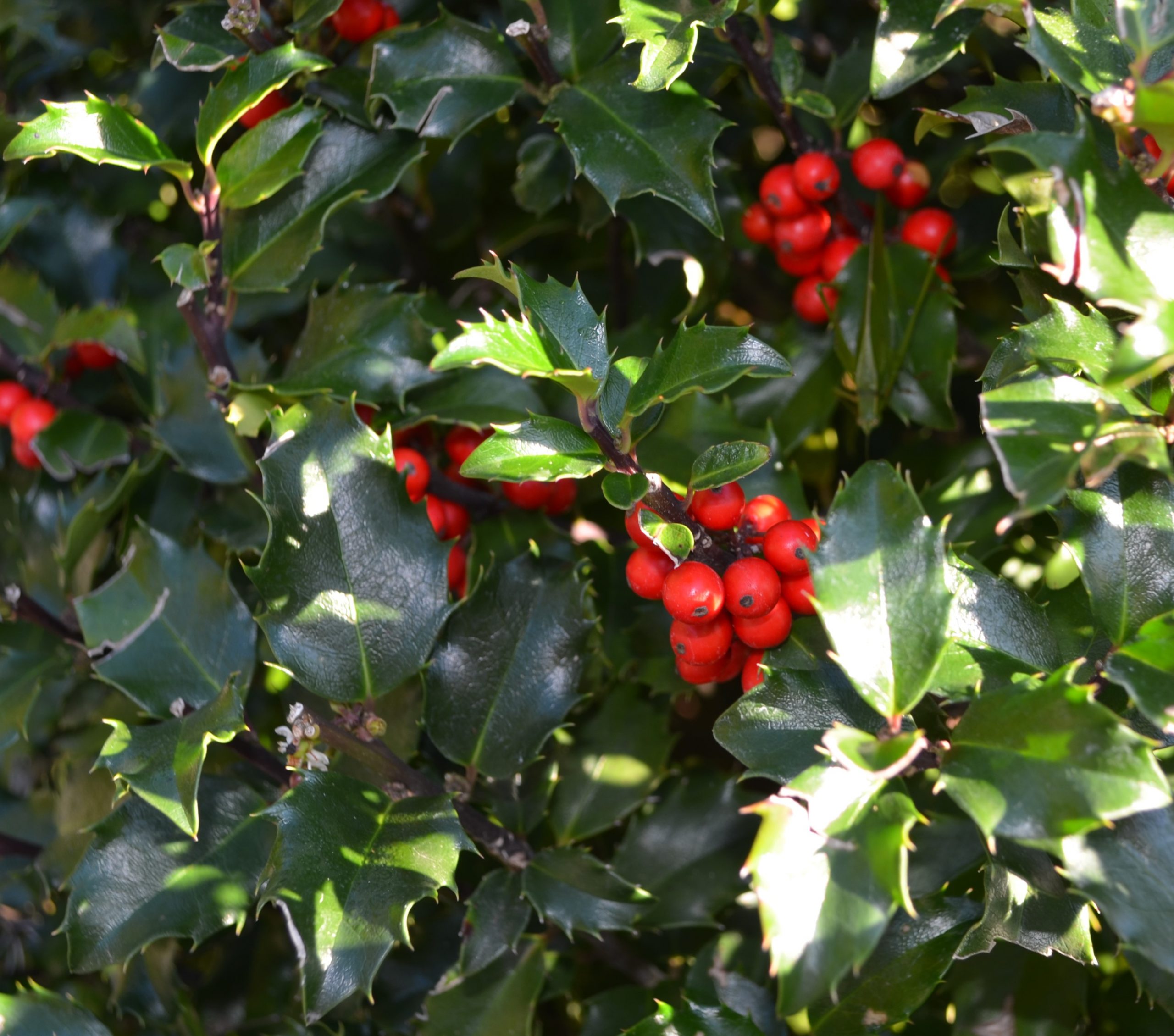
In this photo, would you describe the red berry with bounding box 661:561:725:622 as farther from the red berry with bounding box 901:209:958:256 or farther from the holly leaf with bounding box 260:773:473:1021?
the red berry with bounding box 901:209:958:256

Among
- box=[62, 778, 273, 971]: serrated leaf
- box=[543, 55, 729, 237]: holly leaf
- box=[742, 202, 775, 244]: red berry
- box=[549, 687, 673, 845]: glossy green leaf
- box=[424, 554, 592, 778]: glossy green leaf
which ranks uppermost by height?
box=[543, 55, 729, 237]: holly leaf

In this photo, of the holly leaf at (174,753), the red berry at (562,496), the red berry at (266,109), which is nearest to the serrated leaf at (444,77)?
the red berry at (266,109)

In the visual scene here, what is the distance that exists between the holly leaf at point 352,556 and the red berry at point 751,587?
30 cm

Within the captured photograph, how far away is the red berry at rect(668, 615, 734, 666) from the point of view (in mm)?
824

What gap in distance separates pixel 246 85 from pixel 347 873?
2.44 feet

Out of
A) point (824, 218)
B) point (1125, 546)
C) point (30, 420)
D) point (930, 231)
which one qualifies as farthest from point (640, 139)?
point (30, 420)

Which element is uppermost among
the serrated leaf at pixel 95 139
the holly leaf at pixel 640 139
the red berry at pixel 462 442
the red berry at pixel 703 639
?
the serrated leaf at pixel 95 139

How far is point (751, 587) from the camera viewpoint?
785 millimetres

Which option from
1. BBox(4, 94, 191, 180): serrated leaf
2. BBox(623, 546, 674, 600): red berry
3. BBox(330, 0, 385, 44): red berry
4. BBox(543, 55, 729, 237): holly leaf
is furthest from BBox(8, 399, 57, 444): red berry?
BBox(623, 546, 674, 600): red berry

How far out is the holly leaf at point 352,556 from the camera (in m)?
0.94

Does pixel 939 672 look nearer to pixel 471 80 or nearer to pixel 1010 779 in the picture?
pixel 1010 779

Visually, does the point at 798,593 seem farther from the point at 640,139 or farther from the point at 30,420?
the point at 30,420

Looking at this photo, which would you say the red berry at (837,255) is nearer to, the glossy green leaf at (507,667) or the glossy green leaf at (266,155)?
the glossy green leaf at (507,667)

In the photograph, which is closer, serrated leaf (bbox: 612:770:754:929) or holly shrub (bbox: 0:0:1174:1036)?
holly shrub (bbox: 0:0:1174:1036)
